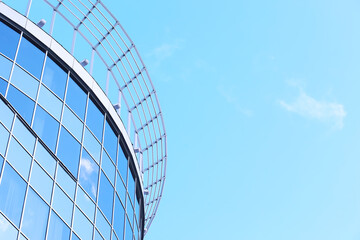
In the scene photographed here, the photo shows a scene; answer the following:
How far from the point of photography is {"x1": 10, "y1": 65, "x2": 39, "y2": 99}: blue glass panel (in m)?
23.4

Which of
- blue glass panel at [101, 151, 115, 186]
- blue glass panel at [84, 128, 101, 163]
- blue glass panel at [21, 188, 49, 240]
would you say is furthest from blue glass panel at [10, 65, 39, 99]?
blue glass panel at [101, 151, 115, 186]

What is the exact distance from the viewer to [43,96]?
24547mm

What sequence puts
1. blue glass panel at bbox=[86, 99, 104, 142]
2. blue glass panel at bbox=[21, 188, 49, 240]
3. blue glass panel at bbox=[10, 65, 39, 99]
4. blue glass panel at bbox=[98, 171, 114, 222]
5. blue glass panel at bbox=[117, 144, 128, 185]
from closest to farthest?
blue glass panel at bbox=[21, 188, 49, 240]
blue glass panel at bbox=[10, 65, 39, 99]
blue glass panel at bbox=[98, 171, 114, 222]
blue glass panel at bbox=[86, 99, 104, 142]
blue glass panel at bbox=[117, 144, 128, 185]

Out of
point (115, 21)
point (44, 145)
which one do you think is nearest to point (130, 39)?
point (115, 21)

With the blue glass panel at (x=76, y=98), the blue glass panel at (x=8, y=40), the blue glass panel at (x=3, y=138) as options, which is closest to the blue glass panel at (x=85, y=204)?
the blue glass panel at (x=76, y=98)

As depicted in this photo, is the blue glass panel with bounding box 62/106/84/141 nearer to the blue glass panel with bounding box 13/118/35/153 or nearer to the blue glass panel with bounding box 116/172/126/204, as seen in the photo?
the blue glass panel with bounding box 13/118/35/153

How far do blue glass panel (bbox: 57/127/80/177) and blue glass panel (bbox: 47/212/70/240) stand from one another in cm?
255

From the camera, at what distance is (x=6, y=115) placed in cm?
2089

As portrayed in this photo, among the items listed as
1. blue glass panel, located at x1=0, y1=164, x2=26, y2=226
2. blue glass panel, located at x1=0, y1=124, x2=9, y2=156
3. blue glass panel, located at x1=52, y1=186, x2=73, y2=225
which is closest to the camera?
blue glass panel, located at x1=0, y1=164, x2=26, y2=226

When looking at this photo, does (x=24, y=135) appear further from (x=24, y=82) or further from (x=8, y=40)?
(x=8, y=40)

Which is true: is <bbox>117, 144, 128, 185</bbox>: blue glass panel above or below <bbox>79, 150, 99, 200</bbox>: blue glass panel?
above

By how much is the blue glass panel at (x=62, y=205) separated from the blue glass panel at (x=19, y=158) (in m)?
1.84

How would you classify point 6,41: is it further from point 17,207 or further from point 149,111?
point 149,111

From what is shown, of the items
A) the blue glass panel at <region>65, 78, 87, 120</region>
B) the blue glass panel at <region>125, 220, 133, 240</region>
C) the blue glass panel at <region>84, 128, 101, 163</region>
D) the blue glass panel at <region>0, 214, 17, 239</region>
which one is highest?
the blue glass panel at <region>65, 78, 87, 120</region>
